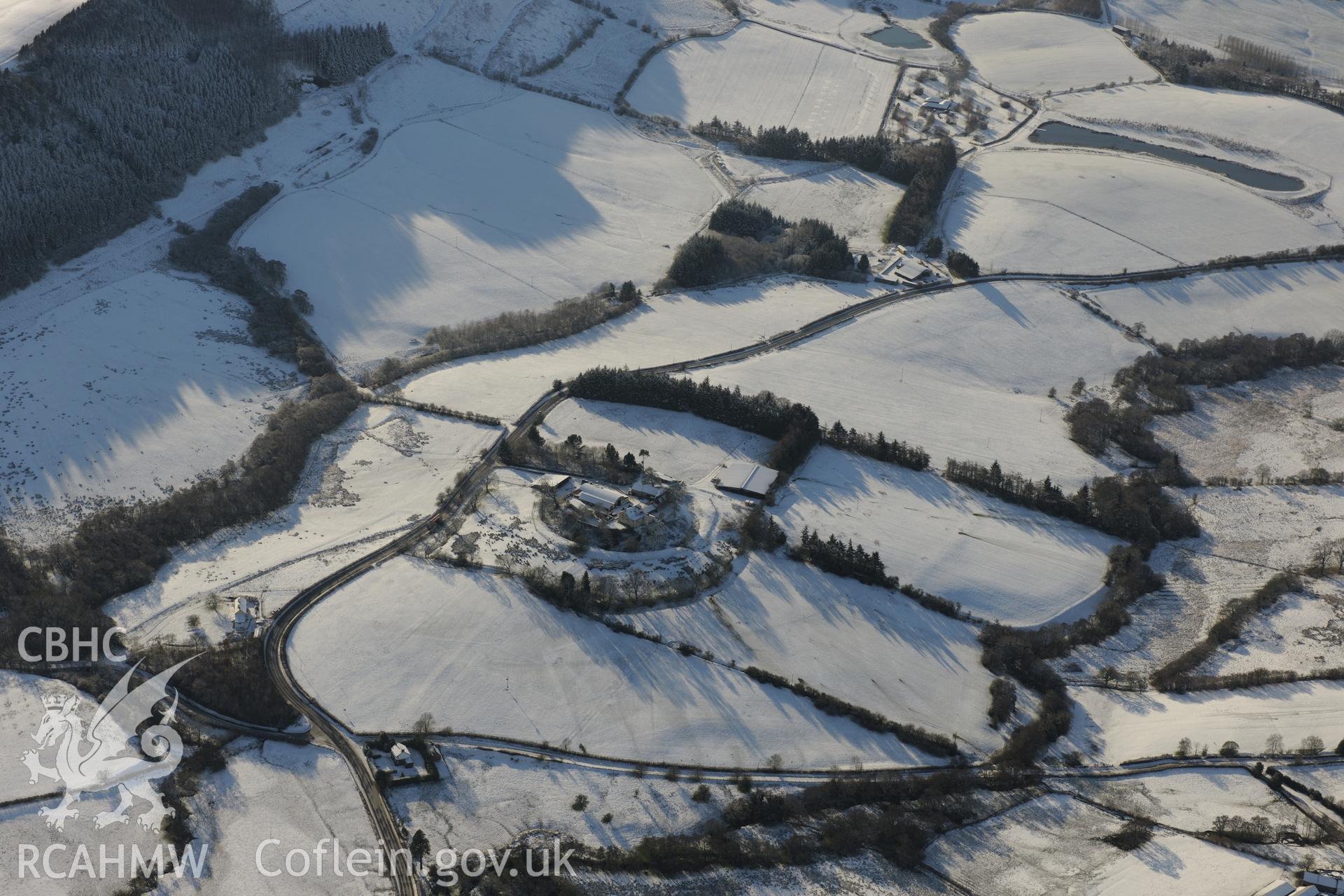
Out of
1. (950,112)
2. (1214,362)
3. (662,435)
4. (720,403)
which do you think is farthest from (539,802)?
(950,112)

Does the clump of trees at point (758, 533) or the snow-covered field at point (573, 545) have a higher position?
the clump of trees at point (758, 533)

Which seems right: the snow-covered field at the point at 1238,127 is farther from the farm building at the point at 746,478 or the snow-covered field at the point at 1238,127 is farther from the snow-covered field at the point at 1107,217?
the farm building at the point at 746,478

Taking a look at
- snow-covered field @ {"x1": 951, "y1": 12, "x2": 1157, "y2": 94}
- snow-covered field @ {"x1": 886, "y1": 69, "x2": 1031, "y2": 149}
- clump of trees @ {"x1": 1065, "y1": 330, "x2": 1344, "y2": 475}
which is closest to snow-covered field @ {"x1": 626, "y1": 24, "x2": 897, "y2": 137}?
snow-covered field @ {"x1": 886, "y1": 69, "x2": 1031, "y2": 149}

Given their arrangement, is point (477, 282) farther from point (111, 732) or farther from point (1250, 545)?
point (1250, 545)

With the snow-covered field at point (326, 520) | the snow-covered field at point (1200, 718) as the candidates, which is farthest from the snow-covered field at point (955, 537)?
the snow-covered field at point (326, 520)

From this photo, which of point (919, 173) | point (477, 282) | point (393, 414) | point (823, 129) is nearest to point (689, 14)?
point (823, 129)

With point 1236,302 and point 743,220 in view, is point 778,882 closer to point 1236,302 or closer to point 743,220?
point 743,220
